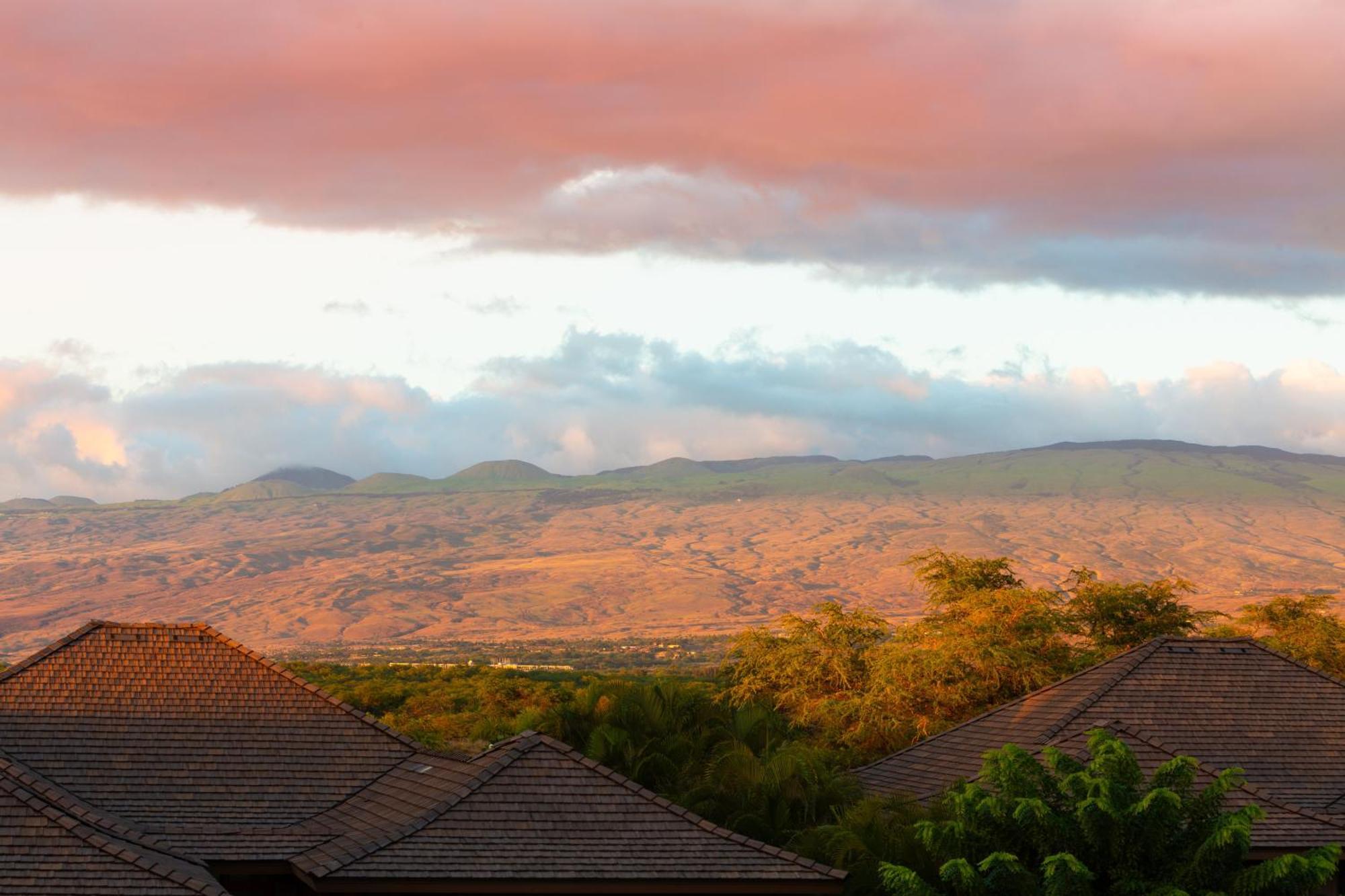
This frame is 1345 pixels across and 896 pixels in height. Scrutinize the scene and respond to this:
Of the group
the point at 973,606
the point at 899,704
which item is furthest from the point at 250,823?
the point at 973,606

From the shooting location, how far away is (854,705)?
1556 inches

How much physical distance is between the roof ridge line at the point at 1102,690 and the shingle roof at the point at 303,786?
830cm

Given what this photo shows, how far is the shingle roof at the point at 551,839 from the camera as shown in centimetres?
1966

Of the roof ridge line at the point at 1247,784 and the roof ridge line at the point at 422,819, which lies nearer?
the roof ridge line at the point at 422,819

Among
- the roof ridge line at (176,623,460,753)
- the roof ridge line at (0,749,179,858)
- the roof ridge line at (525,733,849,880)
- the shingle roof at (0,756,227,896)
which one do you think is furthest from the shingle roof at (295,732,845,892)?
the roof ridge line at (176,623,460,753)

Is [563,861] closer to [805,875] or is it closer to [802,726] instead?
[805,875]

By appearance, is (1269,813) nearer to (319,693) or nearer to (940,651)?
(319,693)

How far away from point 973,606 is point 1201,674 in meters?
14.5

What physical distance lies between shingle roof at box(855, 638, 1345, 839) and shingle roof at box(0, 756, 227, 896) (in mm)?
13867

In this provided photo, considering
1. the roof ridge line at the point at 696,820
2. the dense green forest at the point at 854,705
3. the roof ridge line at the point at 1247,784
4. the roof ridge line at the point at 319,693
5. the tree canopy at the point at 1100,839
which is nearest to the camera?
the tree canopy at the point at 1100,839

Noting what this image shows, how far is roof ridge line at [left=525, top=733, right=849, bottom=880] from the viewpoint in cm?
2012

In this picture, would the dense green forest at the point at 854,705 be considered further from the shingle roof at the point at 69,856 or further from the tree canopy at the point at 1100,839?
the shingle roof at the point at 69,856

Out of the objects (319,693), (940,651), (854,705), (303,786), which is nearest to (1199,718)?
(940,651)

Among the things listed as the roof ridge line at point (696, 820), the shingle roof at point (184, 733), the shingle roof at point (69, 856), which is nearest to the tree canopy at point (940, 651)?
the shingle roof at point (184, 733)
